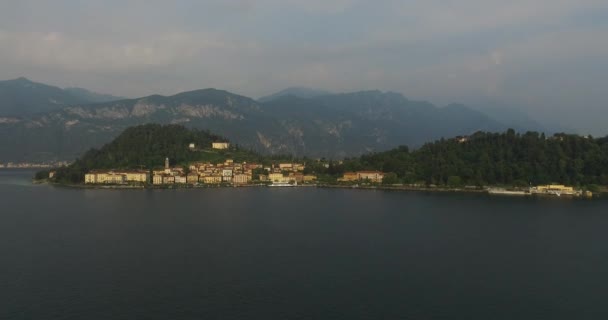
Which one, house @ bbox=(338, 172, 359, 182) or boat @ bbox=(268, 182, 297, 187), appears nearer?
boat @ bbox=(268, 182, 297, 187)

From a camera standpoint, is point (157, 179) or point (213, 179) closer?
point (157, 179)

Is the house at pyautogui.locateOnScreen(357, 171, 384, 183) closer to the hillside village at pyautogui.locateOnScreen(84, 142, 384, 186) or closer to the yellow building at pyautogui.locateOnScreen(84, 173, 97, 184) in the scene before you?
the hillside village at pyautogui.locateOnScreen(84, 142, 384, 186)

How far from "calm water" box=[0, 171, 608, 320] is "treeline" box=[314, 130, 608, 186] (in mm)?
18903

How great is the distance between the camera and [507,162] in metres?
58.5

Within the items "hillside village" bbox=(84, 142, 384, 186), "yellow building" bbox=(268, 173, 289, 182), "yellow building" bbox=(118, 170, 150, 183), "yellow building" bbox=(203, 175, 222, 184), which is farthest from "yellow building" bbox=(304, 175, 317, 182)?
"yellow building" bbox=(118, 170, 150, 183)

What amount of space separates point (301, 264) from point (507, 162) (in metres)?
44.7

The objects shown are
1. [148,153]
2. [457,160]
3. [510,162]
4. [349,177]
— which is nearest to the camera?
[510,162]

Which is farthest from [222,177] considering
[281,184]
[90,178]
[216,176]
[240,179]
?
[90,178]

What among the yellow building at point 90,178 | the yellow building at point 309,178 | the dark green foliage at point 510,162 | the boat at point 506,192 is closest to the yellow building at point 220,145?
the yellow building at point 309,178

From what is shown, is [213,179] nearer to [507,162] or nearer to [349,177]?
[349,177]

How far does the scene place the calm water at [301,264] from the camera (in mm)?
15547

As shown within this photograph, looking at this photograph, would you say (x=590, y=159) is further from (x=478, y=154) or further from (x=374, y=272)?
(x=374, y=272)

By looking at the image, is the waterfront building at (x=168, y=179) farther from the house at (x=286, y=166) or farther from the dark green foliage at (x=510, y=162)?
the dark green foliage at (x=510, y=162)

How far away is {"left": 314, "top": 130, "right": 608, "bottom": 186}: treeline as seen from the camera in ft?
179
